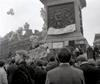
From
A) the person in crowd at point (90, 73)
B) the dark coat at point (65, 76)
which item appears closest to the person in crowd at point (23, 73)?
the person in crowd at point (90, 73)

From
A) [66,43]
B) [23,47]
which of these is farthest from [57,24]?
[23,47]

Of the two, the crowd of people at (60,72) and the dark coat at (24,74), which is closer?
the crowd of people at (60,72)

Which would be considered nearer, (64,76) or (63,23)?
(64,76)

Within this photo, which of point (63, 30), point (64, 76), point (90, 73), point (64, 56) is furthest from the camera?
point (63, 30)

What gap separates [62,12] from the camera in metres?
15.5

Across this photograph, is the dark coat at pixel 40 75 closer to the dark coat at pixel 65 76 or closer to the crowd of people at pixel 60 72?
the crowd of people at pixel 60 72

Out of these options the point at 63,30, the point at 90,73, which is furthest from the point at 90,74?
the point at 63,30

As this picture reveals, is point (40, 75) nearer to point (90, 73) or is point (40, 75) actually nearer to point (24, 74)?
point (24, 74)

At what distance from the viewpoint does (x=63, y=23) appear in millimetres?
15219

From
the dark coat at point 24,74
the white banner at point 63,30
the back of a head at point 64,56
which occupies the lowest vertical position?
the dark coat at point 24,74

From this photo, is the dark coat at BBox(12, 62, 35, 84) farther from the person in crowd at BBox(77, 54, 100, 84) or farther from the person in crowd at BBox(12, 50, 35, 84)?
the person in crowd at BBox(77, 54, 100, 84)

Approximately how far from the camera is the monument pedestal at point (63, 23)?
14289mm

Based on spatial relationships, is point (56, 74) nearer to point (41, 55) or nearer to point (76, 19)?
point (41, 55)

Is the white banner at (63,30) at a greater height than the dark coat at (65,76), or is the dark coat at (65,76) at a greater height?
the white banner at (63,30)
